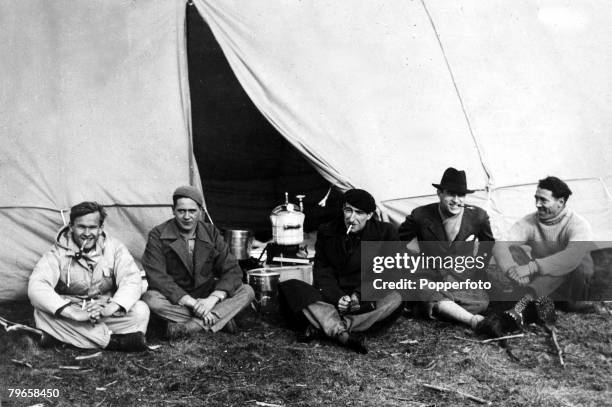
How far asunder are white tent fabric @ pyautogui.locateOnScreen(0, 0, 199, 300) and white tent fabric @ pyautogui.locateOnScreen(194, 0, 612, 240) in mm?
587

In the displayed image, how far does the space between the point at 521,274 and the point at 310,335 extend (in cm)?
149

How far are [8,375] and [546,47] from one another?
5.10 metres

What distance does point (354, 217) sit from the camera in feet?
14.9

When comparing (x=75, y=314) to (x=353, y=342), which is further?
(x=353, y=342)

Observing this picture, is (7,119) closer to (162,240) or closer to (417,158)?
(162,240)

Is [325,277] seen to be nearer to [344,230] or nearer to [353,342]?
[344,230]

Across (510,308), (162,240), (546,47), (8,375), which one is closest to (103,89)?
(162,240)

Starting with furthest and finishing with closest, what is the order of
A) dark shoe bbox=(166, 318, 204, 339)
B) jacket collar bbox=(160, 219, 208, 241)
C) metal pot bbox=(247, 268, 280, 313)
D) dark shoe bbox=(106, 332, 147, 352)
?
1. metal pot bbox=(247, 268, 280, 313)
2. jacket collar bbox=(160, 219, 208, 241)
3. dark shoe bbox=(166, 318, 204, 339)
4. dark shoe bbox=(106, 332, 147, 352)

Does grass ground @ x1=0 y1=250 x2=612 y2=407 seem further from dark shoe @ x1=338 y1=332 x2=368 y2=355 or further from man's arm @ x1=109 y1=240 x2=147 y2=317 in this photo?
man's arm @ x1=109 y1=240 x2=147 y2=317

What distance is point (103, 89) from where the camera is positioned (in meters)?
5.39

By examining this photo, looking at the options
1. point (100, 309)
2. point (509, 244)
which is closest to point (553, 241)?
point (509, 244)

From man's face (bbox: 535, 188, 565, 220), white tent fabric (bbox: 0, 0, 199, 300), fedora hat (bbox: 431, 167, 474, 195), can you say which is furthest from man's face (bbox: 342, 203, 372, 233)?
white tent fabric (bbox: 0, 0, 199, 300)

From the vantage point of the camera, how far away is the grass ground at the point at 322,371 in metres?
3.42

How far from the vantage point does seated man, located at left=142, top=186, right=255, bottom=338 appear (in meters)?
4.37
